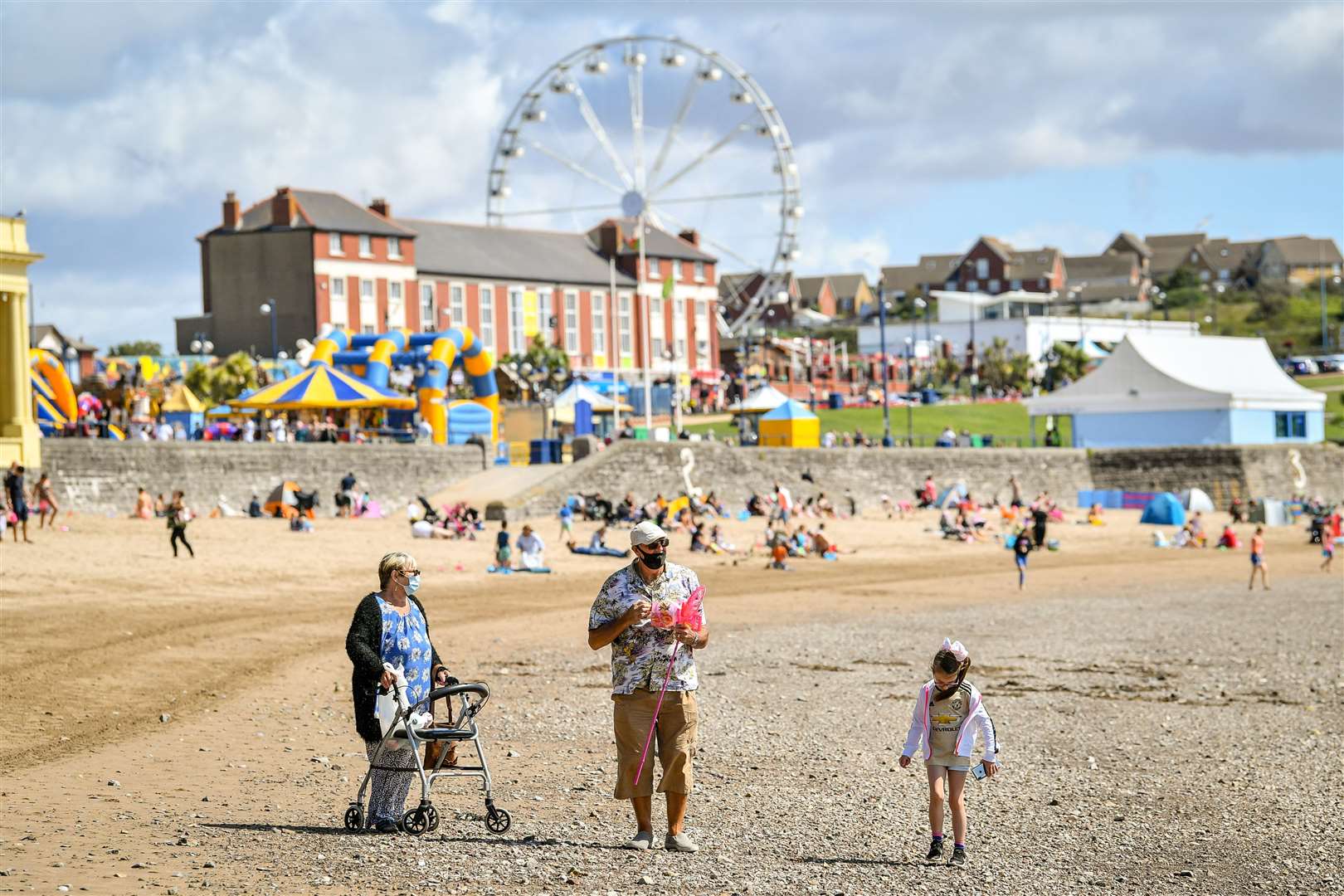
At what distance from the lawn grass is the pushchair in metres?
46.5

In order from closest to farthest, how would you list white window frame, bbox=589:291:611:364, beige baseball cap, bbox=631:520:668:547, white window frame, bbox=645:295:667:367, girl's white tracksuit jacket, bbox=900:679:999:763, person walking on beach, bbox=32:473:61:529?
beige baseball cap, bbox=631:520:668:547
girl's white tracksuit jacket, bbox=900:679:999:763
person walking on beach, bbox=32:473:61:529
white window frame, bbox=589:291:611:364
white window frame, bbox=645:295:667:367

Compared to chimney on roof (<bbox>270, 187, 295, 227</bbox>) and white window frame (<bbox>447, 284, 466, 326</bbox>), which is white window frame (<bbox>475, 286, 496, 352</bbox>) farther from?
chimney on roof (<bbox>270, 187, 295, 227</bbox>)

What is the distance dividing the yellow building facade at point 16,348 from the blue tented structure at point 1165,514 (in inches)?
1050

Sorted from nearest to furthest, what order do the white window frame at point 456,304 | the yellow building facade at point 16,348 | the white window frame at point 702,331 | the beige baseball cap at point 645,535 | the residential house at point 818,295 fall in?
the beige baseball cap at point 645,535 < the yellow building facade at point 16,348 < the white window frame at point 456,304 < the white window frame at point 702,331 < the residential house at point 818,295

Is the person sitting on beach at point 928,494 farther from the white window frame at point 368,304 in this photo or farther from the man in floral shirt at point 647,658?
the man in floral shirt at point 647,658

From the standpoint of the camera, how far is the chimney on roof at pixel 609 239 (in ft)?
266

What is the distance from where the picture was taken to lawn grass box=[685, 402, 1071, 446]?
57.7 m

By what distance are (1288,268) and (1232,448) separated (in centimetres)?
9232

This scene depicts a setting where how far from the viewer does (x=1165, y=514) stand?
41500 mm

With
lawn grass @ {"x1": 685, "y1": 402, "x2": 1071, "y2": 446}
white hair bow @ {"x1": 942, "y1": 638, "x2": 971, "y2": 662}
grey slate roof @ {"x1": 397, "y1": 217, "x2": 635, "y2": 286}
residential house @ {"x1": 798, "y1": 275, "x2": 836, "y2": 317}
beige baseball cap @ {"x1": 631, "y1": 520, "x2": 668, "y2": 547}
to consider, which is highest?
residential house @ {"x1": 798, "y1": 275, "x2": 836, "y2": 317}

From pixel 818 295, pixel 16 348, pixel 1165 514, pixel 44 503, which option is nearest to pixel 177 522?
pixel 44 503

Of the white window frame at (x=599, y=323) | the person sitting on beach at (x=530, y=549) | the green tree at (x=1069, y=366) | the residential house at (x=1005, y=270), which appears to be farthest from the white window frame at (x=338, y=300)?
the residential house at (x=1005, y=270)

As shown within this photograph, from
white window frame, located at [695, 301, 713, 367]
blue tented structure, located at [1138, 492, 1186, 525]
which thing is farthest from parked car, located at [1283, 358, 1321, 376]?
blue tented structure, located at [1138, 492, 1186, 525]

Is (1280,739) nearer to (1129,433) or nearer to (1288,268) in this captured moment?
(1129,433)
